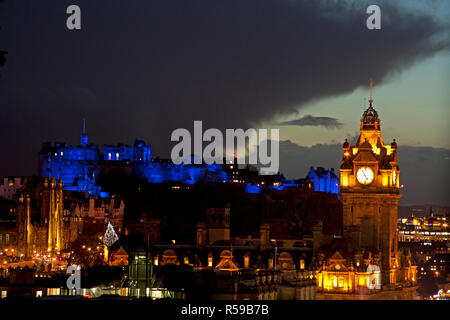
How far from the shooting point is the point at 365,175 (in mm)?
64625

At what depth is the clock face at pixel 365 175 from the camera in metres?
64.5

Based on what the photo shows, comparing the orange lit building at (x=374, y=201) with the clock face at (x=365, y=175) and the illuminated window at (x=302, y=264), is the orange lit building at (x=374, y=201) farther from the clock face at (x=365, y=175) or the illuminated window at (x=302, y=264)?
the illuminated window at (x=302, y=264)

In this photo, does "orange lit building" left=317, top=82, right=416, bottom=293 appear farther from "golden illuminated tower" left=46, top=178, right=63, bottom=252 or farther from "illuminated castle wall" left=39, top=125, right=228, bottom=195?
"illuminated castle wall" left=39, top=125, right=228, bottom=195

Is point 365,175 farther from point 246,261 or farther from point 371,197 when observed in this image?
point 246,261

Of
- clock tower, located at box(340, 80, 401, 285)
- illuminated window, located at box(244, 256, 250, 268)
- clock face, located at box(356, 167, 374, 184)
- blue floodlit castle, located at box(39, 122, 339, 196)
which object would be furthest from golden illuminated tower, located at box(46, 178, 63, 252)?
blue floodlit castle, located at box(39, 122, 339, 196)

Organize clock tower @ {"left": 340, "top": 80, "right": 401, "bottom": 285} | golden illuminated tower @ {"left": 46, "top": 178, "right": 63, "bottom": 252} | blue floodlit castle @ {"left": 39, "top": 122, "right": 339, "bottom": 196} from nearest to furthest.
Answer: clock tower @ {"left": 340, "top": 80, "right": 401, "bottom": 285} < golden illuminated tower @ {"left": 46, "top": 178, "right": 63, "bottom": 252} < blue floodlit castle @ {"left": 39, "top": 122, "right": 339, "bottom": 196}

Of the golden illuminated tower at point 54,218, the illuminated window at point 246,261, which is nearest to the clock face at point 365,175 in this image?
the illuminated window at point 246,261

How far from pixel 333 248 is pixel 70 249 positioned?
34.8 meters

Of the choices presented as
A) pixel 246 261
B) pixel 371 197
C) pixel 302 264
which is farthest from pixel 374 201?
pixel 246 261

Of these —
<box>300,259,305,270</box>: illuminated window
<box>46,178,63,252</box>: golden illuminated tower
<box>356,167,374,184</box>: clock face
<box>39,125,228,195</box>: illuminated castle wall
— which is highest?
<box>39,125,228,195</box>: illuminated castle wall

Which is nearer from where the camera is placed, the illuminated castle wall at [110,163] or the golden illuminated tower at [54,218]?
the golden illuminated tower at [54,218]

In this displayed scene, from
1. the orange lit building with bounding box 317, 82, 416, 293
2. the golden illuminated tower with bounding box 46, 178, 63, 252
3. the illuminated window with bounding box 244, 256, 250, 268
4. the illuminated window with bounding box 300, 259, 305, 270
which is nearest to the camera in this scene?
the illuminated window with bounding box 300, 259, 305, 270

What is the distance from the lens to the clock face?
64.5 metres
